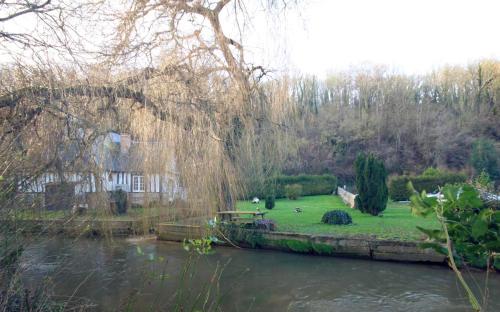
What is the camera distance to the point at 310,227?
14.4 metres

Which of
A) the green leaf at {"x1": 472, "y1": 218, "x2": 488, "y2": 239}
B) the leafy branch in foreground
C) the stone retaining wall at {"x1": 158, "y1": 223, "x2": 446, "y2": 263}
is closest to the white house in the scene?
the stone retaining wall at {"x1": 158, "y1": 223, "x2": 446, "y2": 263}

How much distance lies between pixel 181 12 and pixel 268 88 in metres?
2.90

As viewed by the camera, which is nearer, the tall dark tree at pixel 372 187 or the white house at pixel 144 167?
the white house at pixel 144 167

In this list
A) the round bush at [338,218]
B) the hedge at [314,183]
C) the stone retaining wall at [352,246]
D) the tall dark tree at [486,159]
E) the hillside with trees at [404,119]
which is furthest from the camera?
the hillside with trees at [404,119]

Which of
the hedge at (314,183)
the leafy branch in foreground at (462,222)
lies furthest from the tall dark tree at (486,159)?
the leafy branch in foreground at (462,222)

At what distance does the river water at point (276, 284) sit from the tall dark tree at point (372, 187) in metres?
5.66

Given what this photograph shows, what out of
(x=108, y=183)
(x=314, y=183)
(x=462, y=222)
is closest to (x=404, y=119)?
(x=314, y=183)

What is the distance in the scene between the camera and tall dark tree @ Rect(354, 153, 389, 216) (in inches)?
669

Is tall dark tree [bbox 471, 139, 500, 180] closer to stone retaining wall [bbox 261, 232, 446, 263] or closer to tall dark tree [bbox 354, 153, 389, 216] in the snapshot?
tall dark tree [bbox 354, 153, 389, 216]

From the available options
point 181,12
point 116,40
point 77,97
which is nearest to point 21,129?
point 77,97

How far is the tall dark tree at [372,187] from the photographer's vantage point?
55.8ft

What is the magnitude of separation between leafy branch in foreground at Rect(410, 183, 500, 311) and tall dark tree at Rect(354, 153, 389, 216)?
15.9 meters

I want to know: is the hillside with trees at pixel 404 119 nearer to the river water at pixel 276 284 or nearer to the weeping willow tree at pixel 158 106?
the river water at pixel 276 284

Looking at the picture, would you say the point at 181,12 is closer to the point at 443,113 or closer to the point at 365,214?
the point at 365,214
